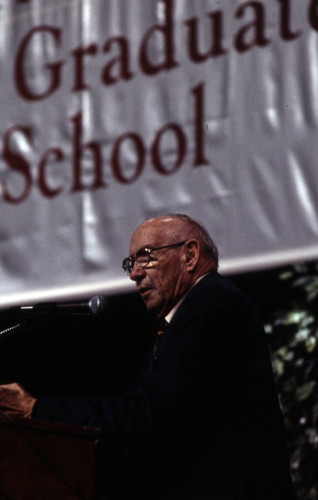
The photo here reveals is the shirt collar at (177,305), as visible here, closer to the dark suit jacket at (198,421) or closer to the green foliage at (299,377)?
the dark suit jacket at (198,421)

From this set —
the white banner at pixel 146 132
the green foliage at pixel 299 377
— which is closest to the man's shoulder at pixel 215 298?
the white banner at pixel 146 132

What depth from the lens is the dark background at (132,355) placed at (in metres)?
5.27

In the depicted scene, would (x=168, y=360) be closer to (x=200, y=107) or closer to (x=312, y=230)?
A: (x=312, y=230)

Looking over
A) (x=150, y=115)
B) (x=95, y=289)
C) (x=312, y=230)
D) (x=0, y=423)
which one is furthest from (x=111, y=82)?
(x=0, y=423)

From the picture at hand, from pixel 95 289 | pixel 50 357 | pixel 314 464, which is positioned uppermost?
pixel 95 289

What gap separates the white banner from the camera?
3840 mm

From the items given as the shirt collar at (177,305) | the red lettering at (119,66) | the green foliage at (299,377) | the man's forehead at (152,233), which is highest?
the red lettering at (119,66)

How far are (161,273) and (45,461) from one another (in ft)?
3.25

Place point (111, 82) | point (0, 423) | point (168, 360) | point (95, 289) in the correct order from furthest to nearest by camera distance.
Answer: point (111, 82), point (95, 289), point (168, 360), point (0, 423)

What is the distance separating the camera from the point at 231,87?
4062 millimetres

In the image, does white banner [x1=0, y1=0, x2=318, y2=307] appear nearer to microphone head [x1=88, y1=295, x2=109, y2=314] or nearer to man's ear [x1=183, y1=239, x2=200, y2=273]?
man's ear [x1=183, y1=239, x2=200, y2=273]

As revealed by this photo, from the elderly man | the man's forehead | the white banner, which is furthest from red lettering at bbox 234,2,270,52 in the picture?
the elderly man

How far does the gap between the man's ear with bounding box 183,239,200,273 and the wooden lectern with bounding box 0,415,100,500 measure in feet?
3.34

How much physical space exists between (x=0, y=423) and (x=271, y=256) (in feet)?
5.02
